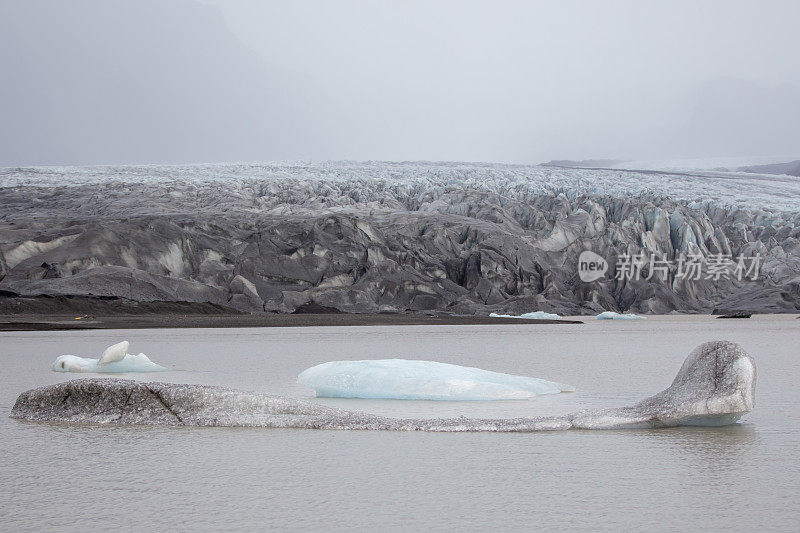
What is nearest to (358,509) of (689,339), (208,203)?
(689,339)

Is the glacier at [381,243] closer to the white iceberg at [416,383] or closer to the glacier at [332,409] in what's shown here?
the white iceberg at [416,383]

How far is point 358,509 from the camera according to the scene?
3.89 metres

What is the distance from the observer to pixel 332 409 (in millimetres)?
6805

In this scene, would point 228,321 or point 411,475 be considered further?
point 228,321

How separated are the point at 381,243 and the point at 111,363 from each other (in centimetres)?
2725

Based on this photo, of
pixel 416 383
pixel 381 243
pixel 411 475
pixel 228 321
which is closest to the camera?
pixel 411 475

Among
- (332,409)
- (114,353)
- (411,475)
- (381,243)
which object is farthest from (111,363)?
(381,243)

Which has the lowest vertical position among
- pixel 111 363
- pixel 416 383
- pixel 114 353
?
pixel 111 363

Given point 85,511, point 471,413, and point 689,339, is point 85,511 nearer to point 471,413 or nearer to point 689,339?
point 471,413

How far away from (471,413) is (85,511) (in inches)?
146

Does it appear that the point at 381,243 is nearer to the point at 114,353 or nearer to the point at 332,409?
the point at 114,353

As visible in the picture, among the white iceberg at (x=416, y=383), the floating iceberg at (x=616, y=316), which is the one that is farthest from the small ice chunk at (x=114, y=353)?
the floating iceberg at (x=616, y=316)

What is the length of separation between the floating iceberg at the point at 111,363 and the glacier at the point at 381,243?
62.4 feet

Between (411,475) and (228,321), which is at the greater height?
(411,475)
